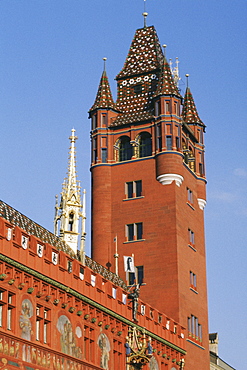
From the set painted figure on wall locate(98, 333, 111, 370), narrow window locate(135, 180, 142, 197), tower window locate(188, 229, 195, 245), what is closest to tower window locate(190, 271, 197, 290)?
tower window locate(188, 229, 195, 245)

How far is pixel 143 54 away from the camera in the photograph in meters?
85.6

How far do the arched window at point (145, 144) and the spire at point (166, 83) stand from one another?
415cm

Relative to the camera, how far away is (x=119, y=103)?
83688 mm

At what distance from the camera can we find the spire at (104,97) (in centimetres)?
8169

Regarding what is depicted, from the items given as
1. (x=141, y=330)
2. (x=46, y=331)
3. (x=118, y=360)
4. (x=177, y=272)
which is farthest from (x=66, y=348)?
(x=177, y=272)

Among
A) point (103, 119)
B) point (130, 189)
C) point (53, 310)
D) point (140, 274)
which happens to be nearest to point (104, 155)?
point (103, 119)

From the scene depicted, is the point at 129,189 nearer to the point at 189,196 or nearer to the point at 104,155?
the point at 104,155

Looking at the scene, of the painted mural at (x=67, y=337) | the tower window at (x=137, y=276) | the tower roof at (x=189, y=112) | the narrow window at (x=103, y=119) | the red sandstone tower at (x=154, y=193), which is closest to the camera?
the painted mural at (x=67, y=337)

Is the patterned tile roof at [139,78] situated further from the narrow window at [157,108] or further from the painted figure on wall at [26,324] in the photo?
the painted figure on wall at [26,324]

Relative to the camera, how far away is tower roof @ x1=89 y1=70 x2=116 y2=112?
81.7m

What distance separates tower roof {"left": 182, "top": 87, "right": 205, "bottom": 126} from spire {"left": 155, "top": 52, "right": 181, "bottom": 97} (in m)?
6.82

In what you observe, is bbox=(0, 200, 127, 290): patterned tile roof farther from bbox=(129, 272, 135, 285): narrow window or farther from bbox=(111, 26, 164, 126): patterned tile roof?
bbox=(111, 26, 164, 126): patterned tile roof

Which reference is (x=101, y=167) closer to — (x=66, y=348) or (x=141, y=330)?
(x=141, y=330)

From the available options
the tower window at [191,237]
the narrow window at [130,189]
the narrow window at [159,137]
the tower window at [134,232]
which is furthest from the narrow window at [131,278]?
the narrow window at [159,137]
